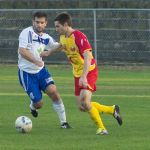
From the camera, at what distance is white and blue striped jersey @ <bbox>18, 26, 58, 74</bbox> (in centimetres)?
1274

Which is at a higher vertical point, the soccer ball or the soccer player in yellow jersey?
the soccer player in yellow jersey

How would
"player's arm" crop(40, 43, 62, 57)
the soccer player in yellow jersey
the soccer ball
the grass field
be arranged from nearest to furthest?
1. the grass field
2. the soccer player in yellow jersey
3. the soccer ball
4. "player's arm" crop(40, 43, 62, 57)

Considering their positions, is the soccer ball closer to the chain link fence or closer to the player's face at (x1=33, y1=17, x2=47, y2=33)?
the player's face at (x1=33, y1=17, x2=47, y2=33)

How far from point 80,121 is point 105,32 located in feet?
57.1

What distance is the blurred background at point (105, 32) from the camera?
30234mm

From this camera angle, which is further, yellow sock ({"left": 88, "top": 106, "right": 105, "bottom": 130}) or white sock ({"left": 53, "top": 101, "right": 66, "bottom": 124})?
white sock ({"left": 53, "top": 101, "right": 66, "bottom": 124})

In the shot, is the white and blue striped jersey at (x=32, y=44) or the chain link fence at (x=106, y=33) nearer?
the white and blue striped jersey at (x=32, y=44)

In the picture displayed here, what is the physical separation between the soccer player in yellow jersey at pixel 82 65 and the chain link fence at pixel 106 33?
59.1 feet

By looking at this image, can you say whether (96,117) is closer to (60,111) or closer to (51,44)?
(60,111)

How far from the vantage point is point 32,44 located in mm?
12828

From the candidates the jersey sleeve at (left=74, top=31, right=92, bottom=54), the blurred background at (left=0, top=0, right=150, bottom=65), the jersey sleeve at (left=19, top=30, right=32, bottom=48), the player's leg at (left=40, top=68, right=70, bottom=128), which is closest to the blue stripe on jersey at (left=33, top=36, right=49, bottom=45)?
the jersey sleeve at (left=19, top=30, right=32, bottom=48)

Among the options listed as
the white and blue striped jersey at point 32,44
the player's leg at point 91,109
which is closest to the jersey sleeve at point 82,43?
the player's leg at point 91,109

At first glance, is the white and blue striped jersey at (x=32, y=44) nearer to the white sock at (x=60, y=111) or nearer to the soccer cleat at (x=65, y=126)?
the white sock at (x=60, y=111)

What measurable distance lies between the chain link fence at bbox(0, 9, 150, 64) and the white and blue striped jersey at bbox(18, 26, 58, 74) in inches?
675
